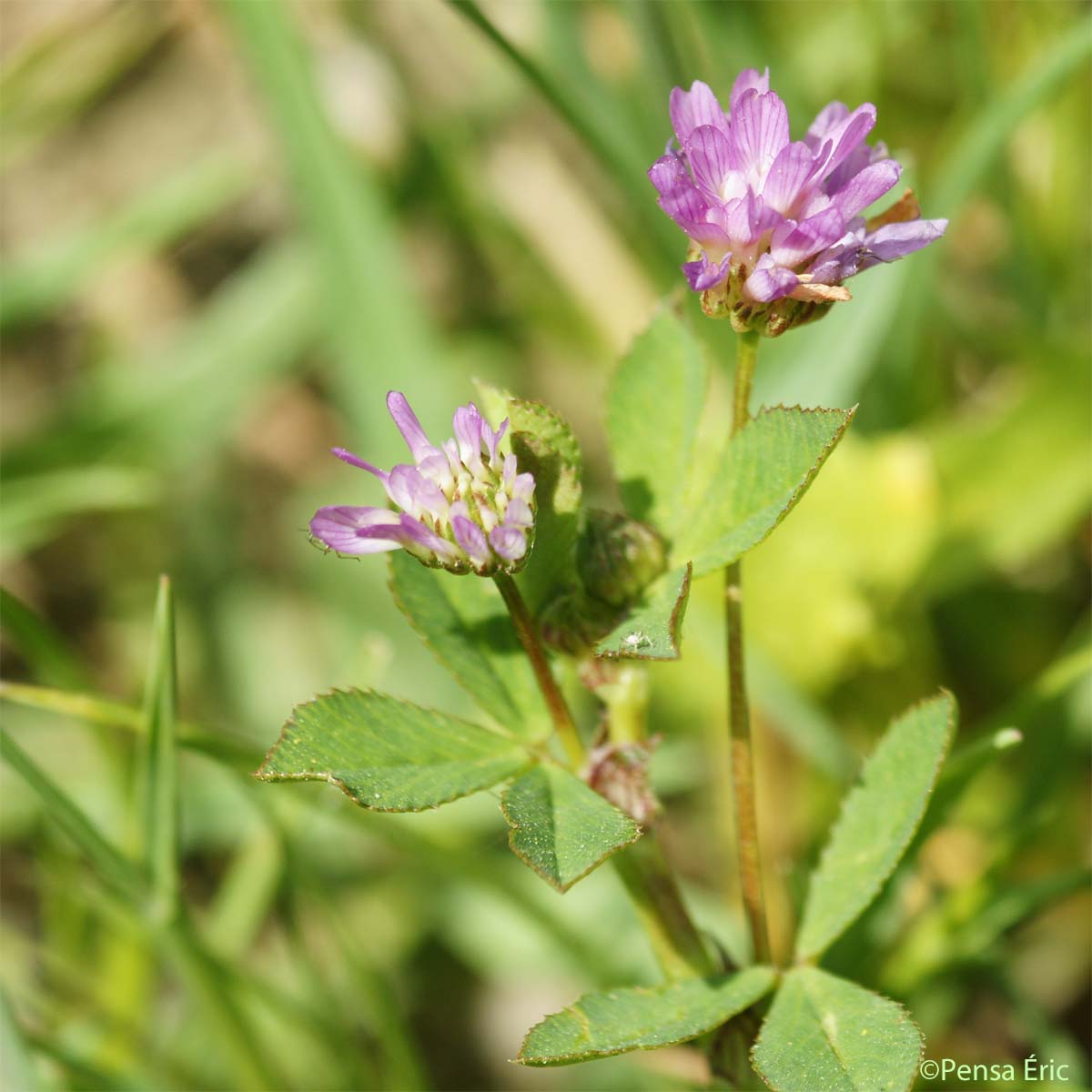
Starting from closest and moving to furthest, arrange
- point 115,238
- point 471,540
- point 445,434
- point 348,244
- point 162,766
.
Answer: point 471,540 → point 162,766 → point 445,434 → point 348,244 → point 115,238

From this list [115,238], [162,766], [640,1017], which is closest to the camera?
[640,1017]

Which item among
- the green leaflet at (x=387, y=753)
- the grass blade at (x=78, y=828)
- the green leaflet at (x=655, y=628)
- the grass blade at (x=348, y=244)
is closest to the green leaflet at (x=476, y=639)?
the green leaflet at (x=387, y=753)

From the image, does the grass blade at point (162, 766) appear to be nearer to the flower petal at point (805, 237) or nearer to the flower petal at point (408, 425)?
the flower petal at point (408, 425)

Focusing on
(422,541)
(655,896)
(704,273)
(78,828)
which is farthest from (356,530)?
(78,828)

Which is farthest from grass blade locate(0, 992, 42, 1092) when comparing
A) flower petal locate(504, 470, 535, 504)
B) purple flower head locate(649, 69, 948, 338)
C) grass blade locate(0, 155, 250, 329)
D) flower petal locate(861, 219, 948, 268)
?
grass blade locate(0, 155, 250, 329)

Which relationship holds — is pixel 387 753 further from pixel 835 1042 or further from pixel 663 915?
pixel 835 1042

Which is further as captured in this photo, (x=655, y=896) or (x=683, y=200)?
(x=655, y=896)
